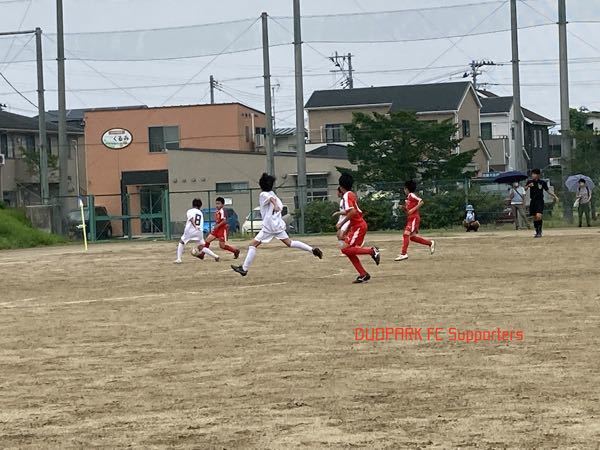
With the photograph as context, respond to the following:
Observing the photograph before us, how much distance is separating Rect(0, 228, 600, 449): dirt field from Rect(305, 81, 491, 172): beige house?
48.0m

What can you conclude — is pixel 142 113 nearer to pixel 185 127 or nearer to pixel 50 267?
pixel 185 127

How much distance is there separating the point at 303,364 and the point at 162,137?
175 feet

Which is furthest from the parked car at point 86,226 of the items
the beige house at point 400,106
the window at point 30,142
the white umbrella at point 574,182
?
the beige house at point 400,106

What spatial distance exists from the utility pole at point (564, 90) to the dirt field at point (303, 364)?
23597mm

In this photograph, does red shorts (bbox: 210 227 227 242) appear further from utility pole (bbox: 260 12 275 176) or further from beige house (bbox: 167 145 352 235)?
beige house (bbox: 167 145 352 235)

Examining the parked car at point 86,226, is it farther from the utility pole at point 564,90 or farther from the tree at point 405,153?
the utility pole at point 564,90

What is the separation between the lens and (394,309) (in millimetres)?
13023

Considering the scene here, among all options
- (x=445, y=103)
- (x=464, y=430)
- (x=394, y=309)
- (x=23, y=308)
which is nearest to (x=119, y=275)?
(x=23, y=308)

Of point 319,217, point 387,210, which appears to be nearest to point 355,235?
point 387,210

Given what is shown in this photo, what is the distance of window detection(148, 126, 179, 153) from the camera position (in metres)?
61.8

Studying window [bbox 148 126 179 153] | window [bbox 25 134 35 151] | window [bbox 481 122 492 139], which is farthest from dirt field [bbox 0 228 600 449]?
window [bbox 481 122 492 139]

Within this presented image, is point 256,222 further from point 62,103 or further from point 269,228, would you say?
point 269,228

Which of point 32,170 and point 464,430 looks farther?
point 32,170

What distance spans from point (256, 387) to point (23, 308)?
741 cm
